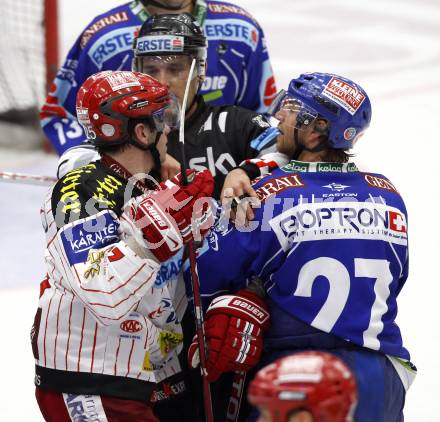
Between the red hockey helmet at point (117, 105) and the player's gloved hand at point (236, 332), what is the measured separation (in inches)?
18.9

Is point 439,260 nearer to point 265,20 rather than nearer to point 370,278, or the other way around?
point 370,278

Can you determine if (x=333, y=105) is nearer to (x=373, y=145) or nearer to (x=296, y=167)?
(x=296, y=167)

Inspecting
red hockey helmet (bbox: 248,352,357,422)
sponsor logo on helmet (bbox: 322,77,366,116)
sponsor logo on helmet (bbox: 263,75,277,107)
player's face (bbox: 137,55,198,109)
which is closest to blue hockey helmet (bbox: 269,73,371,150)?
sponsor logo on helmet (bbox: 322,77,366,116)

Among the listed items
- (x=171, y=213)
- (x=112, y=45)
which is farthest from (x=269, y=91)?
(x=171, y=213)

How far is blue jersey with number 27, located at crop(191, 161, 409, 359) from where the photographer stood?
248cm

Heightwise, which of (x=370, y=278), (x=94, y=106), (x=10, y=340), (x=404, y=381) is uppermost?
(x=94, y=106)

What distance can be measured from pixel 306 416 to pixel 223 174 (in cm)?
169

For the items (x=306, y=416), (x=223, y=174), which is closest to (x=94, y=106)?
(x=223, y=174)

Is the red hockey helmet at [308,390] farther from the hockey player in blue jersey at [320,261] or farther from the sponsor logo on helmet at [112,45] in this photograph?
the sponsor logo on helmet at [112,45]

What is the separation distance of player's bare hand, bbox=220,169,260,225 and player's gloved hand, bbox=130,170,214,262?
182 mm

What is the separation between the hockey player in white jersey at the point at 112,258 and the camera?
2312 mm

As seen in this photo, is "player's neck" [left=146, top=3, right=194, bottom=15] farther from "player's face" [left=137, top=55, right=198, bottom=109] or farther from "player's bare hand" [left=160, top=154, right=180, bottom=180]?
"player's bare hand" [left=160, top=154, right=180, bottom=180]

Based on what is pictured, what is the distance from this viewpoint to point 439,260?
470 centimetres

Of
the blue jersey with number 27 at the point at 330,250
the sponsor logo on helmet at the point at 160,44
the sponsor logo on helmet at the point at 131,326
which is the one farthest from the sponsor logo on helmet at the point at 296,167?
the sponsor logo on helmet at the point at 160,44
